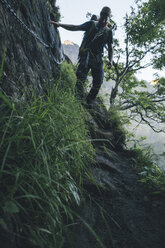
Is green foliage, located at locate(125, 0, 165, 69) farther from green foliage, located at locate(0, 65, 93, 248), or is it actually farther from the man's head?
green foliage, located at locate(0, 65, 93, 248)

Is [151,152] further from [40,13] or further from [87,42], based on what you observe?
[40,13]

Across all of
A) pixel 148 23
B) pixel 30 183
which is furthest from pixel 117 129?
pixel 148 23

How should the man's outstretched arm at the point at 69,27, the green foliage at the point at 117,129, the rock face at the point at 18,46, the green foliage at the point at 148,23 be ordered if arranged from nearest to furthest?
the rock face at the point at 18,46, the man's outstretched arm at the point at 69,27, the green foliage at the point at 117,129, the green foliage at the point at 148,23

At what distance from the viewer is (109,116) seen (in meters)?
5.25

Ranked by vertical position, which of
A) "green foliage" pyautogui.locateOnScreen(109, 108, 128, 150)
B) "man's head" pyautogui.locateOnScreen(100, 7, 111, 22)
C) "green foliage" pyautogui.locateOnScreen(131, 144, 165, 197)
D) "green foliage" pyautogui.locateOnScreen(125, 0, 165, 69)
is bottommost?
"green foliage" pyautogui.locateOnScreen(131, 144, 165, 197)

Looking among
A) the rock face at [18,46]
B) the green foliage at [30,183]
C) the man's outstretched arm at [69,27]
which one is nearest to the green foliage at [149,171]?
the green foliage at [30,183]

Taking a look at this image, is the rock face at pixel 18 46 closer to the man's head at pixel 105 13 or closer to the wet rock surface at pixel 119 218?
the wet rock surface at pixel 119 218

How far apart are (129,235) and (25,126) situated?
1.40 metres

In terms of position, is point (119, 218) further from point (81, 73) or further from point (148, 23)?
point (148, 23)

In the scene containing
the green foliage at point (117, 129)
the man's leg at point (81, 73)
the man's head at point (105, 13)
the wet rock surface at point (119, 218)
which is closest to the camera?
the wet rock surface at point (119, 218)

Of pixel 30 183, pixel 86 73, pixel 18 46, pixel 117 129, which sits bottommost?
pixel 30 183

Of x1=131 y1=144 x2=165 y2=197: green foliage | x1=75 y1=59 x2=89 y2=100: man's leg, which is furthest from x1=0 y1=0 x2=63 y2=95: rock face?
x1=131 y1=144 x2=165 y2=197: green foliage

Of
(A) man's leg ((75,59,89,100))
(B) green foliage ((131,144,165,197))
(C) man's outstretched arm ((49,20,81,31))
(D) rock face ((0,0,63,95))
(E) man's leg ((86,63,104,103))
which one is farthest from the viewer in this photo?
(E) man's leg ((86,63,104,103))

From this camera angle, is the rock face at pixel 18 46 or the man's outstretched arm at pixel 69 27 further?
the man's outstretched arm at pixel 69 27
